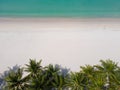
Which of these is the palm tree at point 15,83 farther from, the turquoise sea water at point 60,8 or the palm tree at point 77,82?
the turquoise sea water at point 60,8

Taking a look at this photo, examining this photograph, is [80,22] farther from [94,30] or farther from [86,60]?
[86,60]

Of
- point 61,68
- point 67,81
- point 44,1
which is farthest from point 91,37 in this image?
point 44,1

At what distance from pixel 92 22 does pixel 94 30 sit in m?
0.39

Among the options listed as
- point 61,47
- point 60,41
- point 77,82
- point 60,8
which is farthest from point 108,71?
point 60,8

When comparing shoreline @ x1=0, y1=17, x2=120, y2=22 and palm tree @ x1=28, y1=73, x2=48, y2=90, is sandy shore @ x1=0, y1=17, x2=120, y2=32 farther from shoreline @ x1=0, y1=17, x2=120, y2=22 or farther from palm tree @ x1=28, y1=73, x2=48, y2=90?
palm tree @ x1=28, y1=73, x2=48, y2=90

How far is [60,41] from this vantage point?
6367mm

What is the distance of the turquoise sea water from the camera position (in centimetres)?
761

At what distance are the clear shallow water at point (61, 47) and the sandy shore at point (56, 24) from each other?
195 mm

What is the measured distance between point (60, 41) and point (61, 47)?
217mm

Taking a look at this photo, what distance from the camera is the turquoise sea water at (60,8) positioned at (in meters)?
7.61

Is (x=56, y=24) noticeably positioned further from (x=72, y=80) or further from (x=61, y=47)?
(x=72, y=80)

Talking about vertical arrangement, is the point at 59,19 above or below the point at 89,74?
above

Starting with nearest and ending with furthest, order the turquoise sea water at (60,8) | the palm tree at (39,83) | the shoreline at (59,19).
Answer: the palm tree at (39,83) < the shoreline at (59,19) < the turquoise sea water at (60,8)

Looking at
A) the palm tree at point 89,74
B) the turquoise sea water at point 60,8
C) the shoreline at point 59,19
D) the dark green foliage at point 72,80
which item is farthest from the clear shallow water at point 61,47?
the turquoise sea water at point 60,8
